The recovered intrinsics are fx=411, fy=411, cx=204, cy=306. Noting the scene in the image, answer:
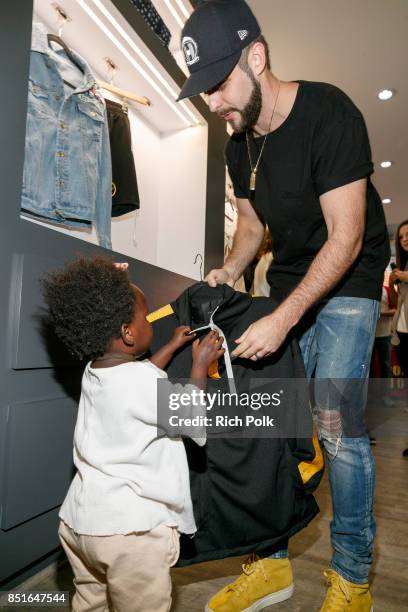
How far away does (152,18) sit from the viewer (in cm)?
205

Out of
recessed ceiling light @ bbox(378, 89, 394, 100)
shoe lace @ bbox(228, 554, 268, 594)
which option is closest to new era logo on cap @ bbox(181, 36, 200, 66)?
shoe lace @ bbox(228, 554, 268, 594)

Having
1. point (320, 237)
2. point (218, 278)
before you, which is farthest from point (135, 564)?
point (320, 237)

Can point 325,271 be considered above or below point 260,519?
above

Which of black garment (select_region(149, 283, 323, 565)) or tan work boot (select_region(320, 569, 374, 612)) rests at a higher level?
A: black garment (select_region(149, 283, 323, 565))

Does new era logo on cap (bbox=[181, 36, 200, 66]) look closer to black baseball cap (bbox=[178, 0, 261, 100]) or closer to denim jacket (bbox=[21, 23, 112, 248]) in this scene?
black baseball cap (bbox=[178, 0, 261, 100])

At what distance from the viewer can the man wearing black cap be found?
1049 mm

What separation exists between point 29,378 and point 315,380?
0.82m

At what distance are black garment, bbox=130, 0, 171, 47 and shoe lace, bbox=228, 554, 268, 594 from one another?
2283 mm

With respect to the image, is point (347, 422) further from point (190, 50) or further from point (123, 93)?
point (123, 93)

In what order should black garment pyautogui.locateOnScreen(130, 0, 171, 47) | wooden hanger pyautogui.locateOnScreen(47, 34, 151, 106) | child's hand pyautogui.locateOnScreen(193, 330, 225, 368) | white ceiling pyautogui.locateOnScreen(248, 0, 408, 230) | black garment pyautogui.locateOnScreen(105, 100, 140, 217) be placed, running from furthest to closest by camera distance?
white ceiling pyautogui.locateOnScreen(248, 0, 408, 230), black garment pyautogui.locateOnScreen(105, 100, 140, 217), black garment pyautogui.locateOnScreen(130, 0, 171, 47), wooden hanger pyautogui.locateOnScreen(47, 34, 151, 106), child's hand pyautogui.locateOnScreen(193, 330, 225, 368)

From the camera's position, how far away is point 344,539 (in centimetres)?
109

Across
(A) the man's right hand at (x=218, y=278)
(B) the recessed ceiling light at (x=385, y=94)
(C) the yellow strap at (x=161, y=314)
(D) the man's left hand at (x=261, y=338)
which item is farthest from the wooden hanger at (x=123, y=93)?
(B) the recessed ceiling light at (x=385, y=94)

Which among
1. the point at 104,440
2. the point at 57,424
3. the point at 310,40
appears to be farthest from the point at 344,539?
the point at 310,40

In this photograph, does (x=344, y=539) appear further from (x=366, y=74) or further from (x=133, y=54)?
(x=366, y=74)
